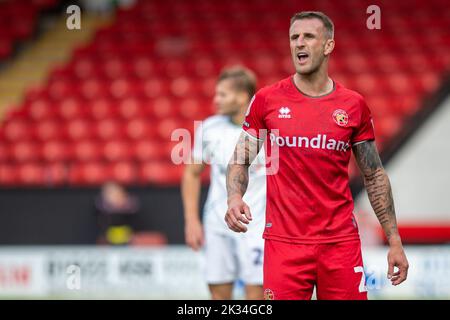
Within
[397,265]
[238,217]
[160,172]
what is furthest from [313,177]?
[160,172]

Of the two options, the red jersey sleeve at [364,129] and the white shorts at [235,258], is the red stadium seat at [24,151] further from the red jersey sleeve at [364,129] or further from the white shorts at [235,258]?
the red jersey sleeve at [364,129]

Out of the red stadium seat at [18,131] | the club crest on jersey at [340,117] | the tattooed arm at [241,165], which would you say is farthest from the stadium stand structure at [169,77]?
the club crest on jersey at [340,117]

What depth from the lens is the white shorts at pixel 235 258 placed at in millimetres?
6105

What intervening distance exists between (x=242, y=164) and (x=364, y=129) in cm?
66

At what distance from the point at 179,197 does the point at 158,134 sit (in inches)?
84.1

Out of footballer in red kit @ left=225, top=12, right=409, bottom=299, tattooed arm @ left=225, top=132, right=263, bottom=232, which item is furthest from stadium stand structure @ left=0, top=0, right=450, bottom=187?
footballer in red kit @ left=225, top=12, right=409, bottom=299

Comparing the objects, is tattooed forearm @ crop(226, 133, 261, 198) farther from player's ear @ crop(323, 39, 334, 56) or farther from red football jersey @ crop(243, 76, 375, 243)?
player's ear @ crop(323, 39, 334, 56)

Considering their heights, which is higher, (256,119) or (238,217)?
(256,119)

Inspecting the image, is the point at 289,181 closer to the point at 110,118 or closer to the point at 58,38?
the point at 110,118

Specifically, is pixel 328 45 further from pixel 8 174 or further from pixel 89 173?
pixel 8 174

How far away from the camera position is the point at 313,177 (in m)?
4.45

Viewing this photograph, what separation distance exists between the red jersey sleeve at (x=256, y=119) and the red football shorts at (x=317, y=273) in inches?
23.4

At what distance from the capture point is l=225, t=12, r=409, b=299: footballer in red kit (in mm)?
4422
